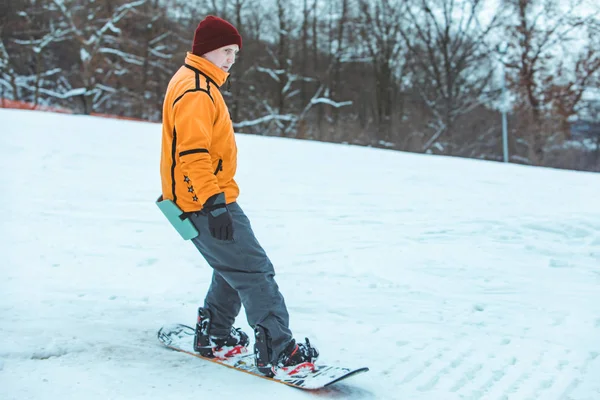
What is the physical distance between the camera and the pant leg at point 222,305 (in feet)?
10.4

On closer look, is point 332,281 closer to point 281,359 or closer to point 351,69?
point 281,359

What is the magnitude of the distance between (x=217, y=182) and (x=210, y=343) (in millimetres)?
902

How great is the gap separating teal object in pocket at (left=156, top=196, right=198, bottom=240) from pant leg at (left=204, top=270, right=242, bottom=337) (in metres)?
0.35

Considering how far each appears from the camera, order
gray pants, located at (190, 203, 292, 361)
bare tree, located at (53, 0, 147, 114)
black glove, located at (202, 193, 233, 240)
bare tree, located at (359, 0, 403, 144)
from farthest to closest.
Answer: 1. bare tree, located at (359, 0, 403, 144)
2. bare tree, located at (53, 0, 147, 114)
3. gray pants, located at (190, 203, 292, 361)
4. black glove, located at (202, 193, 233, 240)

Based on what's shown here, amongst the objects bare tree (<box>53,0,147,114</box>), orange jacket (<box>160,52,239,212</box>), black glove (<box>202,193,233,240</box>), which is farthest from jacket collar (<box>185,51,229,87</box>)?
bare tree (<box>53,0,147,114</box>)

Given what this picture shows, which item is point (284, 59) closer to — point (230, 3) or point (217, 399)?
point (230, 3)

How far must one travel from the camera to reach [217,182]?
→ 2.79 meters

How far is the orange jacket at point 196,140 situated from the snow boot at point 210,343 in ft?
2.12

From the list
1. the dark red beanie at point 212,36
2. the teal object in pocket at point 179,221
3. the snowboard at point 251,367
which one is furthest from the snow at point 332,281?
the dark red beanie at point 212,36

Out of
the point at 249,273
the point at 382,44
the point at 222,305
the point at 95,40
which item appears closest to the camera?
the point at 249,273

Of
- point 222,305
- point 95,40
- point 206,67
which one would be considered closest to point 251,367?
point 222,305

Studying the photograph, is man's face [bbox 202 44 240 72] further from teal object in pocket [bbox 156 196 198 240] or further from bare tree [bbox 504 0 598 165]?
bare tree [bbox 504 0 598 165]

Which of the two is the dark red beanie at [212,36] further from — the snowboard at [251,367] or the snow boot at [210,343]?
the snowboard at [251,367]

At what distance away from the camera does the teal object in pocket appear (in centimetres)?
289
